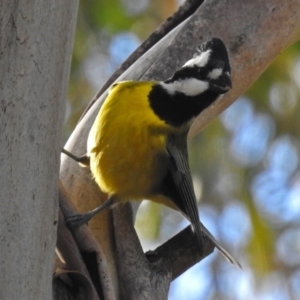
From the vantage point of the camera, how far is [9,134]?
161 centimetres

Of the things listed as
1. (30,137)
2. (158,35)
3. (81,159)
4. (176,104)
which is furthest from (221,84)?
(30,137)

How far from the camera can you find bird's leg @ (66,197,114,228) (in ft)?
6.86

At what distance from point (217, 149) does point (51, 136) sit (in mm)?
3978

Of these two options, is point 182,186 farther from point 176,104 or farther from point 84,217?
point 84,217

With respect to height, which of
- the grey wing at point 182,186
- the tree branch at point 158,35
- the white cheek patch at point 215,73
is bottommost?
the grey wing at point 182,186

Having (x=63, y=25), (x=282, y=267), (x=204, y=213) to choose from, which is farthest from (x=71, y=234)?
(x=204, y=213)

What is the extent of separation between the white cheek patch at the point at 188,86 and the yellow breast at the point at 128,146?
9 centimetres

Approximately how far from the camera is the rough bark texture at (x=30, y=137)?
155cm

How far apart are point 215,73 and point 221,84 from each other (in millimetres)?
45

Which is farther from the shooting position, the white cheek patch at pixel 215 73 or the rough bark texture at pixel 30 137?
the white cheek patch at pixel 215 73

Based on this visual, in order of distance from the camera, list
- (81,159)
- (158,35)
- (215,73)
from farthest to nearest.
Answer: (158,35)
(81,159)
(215,73)

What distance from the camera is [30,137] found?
5.34ft

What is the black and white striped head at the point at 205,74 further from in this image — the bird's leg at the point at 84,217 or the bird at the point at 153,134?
the bird's leg at the point at 84,217

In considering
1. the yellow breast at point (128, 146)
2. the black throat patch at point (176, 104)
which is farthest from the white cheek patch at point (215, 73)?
the yellow breast at point (128, 146)
